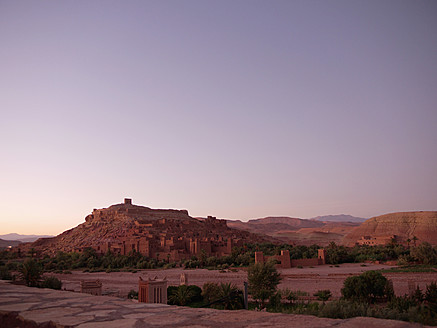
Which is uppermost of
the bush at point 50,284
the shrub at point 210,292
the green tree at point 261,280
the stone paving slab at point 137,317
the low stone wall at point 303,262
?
the stone paving slab at point 137,317

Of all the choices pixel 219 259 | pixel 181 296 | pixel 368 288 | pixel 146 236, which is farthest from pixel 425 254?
pixel 146 236

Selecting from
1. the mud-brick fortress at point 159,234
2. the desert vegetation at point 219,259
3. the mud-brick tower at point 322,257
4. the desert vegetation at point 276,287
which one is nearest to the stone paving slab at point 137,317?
the desert vegetation at point 276,287

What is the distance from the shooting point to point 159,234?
54.3 meters

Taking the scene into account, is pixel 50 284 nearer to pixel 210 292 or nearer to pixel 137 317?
pixel 210 292

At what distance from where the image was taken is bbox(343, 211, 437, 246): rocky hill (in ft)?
214

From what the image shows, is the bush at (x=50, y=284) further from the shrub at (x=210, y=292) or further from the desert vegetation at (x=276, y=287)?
the shrub at (x=210, y=292)

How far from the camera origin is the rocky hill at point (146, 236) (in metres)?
44.4

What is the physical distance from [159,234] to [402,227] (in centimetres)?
4826

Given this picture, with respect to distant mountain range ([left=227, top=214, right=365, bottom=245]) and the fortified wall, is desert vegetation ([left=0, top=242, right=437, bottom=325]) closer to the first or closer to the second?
the fortified wall

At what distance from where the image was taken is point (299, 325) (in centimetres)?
366

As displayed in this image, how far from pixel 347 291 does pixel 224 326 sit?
1337cm

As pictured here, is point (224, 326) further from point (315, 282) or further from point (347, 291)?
point (315, 282)

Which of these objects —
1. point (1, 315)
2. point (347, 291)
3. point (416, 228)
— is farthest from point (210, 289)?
point (416, 228)

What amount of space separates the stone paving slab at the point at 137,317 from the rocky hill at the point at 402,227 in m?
64.7
